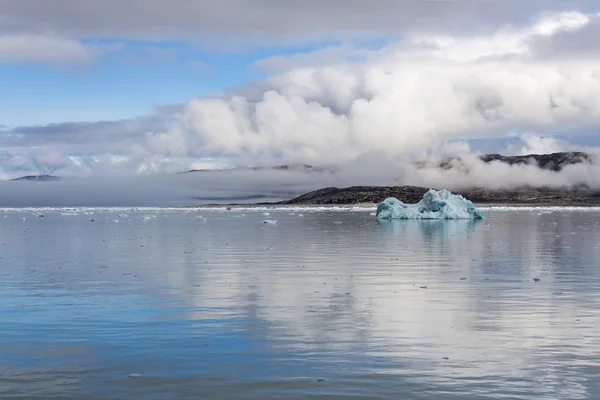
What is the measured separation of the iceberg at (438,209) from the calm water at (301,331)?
52.7 metres

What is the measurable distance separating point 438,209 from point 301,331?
67189 mm

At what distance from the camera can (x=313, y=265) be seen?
957 inches

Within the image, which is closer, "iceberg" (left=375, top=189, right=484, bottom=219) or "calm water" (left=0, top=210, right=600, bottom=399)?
"calm water" (left=0, top=210, right=600, bottom=399)

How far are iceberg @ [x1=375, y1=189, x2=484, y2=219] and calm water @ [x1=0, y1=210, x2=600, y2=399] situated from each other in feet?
173

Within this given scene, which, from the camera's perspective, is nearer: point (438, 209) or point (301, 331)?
point (301, 331)

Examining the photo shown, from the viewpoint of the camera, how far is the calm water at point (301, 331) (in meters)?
8.85

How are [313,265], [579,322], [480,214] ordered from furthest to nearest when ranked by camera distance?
1. [480,214]
2. [313,265]
3. [579,322]

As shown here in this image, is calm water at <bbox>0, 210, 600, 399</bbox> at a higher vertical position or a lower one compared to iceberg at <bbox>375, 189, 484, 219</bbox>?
lower

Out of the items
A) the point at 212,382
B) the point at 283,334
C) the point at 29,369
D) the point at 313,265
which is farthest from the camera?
the point at 313,265

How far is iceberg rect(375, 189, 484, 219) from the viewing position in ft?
251

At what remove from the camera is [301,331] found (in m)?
12.2

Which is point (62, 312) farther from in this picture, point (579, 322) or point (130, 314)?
point (579, 322)

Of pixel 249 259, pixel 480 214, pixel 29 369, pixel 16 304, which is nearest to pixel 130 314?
pixel 16 304

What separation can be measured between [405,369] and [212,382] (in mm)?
2635
